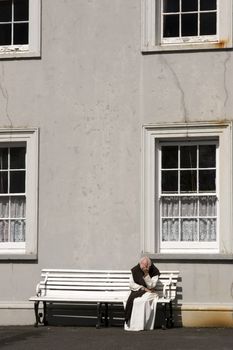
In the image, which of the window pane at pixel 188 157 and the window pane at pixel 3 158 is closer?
the window pane at pixel 188 157

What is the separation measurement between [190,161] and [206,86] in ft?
4.54

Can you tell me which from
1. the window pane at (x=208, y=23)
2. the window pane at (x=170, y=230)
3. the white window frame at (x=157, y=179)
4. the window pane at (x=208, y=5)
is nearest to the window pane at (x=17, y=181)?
the white window frame at (x=157, y=179)

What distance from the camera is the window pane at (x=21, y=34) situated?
17.2 m

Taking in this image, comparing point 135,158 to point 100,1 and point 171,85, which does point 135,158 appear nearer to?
point 171,85

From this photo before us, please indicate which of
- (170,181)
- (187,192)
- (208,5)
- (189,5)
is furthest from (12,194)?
(208,5)

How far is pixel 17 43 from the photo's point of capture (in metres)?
17.3

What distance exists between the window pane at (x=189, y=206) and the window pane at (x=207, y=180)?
0.27 metres

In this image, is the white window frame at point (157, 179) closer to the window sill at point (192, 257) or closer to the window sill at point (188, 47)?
the window sill at point (192, 257)

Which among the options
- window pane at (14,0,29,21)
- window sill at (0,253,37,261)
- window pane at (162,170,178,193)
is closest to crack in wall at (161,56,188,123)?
window pane at (162,170,178,193)

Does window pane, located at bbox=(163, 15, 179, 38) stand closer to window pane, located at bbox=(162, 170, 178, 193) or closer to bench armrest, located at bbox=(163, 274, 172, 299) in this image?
window pane, located at bbox=(162, 170, 178, 193)

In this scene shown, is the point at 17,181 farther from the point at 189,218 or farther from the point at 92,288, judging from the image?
the point at 189,218

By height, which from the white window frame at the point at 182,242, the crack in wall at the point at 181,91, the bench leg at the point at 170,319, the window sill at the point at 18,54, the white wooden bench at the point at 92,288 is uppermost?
the window sill at the point at 18,54

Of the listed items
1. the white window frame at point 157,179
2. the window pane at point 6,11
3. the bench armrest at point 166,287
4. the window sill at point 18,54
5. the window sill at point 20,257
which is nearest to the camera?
the bench armrest at point 166,287

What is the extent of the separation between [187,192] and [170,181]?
37 centimetres
